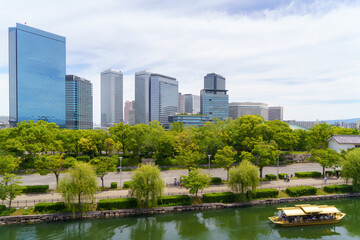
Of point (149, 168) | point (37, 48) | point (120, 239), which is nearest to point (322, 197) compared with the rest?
point (149, 168)

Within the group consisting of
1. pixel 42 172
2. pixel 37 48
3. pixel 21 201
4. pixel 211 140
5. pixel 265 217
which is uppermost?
pixel 37 48

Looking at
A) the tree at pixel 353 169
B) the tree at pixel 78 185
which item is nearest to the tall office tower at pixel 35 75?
the tree at pixel 78 185

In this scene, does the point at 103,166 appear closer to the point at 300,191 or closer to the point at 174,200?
the point at 174,200

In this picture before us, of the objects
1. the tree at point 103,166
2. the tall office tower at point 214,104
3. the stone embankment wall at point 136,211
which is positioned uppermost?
the tall office tower at point 214,104

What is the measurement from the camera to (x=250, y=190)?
32.3 meters

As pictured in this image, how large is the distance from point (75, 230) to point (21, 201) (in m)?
10.4

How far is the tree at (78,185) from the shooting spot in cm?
2691

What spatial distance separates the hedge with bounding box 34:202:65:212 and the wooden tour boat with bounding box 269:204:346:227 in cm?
2661

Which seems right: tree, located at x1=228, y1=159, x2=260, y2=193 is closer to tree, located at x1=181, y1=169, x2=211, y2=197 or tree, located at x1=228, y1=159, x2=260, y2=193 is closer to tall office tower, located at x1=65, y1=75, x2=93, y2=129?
tree, located at x1=181, y1=169, x2=211, y2=197

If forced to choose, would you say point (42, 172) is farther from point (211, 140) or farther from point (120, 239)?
point (211, 140)

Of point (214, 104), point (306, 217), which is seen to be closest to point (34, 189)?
point (306, 217)

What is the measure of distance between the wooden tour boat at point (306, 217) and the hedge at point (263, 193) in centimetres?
528

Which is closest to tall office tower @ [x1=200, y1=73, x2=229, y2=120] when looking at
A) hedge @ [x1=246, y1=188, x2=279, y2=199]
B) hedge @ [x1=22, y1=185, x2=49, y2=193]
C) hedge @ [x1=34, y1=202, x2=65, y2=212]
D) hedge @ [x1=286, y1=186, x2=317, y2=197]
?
hedge @ [x1=286, y1=186, x2=317, y2=197]

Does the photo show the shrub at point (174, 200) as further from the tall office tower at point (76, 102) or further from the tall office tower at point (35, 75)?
the tall office tower at point (76, 102)
